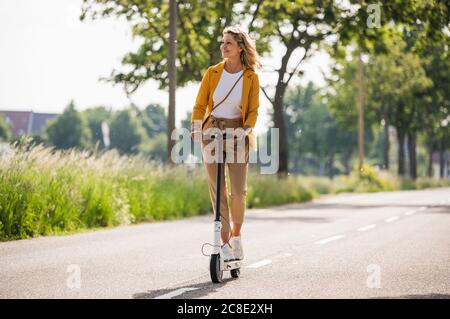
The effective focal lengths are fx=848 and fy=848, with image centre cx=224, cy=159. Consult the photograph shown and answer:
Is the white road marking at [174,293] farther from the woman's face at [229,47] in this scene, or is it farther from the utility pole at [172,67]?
the utility pole at [172,67]

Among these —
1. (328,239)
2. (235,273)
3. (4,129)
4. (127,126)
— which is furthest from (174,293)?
(127,126)

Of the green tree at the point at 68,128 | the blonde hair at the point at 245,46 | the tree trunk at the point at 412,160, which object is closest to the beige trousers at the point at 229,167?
the blonde hair at the point at 245,46

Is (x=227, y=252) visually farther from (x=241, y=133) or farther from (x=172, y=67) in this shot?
(x=172, y=67)

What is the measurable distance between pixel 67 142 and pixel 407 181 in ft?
156

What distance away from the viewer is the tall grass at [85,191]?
11.6 meters

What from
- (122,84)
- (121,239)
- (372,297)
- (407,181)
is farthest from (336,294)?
(407,181)

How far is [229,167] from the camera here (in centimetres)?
721

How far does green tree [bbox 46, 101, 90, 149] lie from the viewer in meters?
91.6

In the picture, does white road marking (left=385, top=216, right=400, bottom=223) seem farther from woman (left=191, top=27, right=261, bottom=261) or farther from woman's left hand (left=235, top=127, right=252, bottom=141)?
woman's left hand (left=235, top=127, right=252, bottom=141)

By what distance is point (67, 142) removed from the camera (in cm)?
9231

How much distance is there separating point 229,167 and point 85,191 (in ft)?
22.8

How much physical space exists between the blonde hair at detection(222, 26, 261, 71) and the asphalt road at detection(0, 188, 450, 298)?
1.83 m

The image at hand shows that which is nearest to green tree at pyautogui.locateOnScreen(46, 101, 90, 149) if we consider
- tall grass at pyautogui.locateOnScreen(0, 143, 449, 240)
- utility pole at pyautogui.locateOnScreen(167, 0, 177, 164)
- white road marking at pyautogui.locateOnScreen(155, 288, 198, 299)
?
utility pole at pyautogui.locateOnScreen(167, 0, 177, 164)
